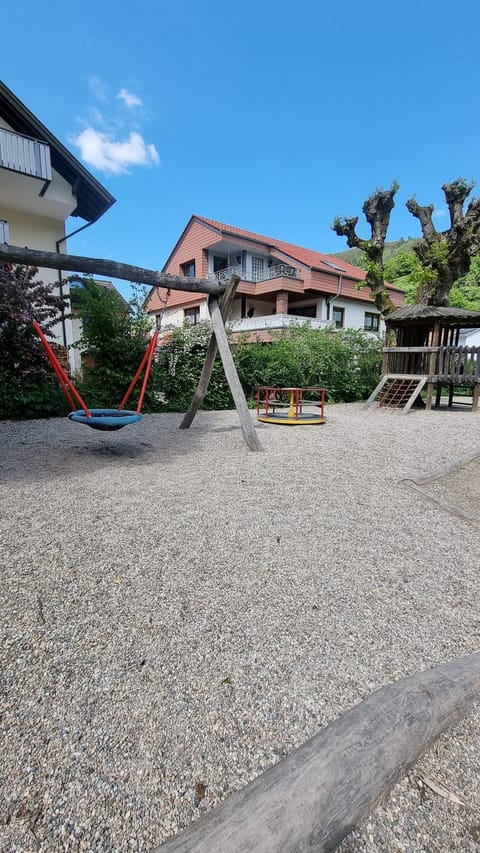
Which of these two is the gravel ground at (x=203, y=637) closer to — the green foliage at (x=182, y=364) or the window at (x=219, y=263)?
the green foliage at (x=182, y=364)

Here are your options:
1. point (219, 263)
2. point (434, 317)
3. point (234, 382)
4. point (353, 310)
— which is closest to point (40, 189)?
point (234, 382)

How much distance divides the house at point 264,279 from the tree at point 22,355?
14026mm

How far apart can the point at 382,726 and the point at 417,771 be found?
13cm

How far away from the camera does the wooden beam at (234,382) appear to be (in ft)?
16.4

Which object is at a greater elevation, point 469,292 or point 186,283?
point 469,292

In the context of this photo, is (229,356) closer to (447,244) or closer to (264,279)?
(447,244)

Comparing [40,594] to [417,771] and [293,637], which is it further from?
[417,771]

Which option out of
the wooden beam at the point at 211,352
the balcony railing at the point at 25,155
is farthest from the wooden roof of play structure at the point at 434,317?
the balcony railing at the point at 25,155

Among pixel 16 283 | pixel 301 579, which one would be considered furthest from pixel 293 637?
pixel 16 283

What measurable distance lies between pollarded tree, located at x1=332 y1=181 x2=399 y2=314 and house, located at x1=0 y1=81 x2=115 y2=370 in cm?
703

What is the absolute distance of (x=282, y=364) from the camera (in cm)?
1057

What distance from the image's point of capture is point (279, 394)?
10828 mm

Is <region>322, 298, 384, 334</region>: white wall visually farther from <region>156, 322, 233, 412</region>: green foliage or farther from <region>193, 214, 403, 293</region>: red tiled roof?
<region>156, 322, 233, 412</region>: green foliage

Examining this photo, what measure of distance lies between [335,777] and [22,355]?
25.6 ft
